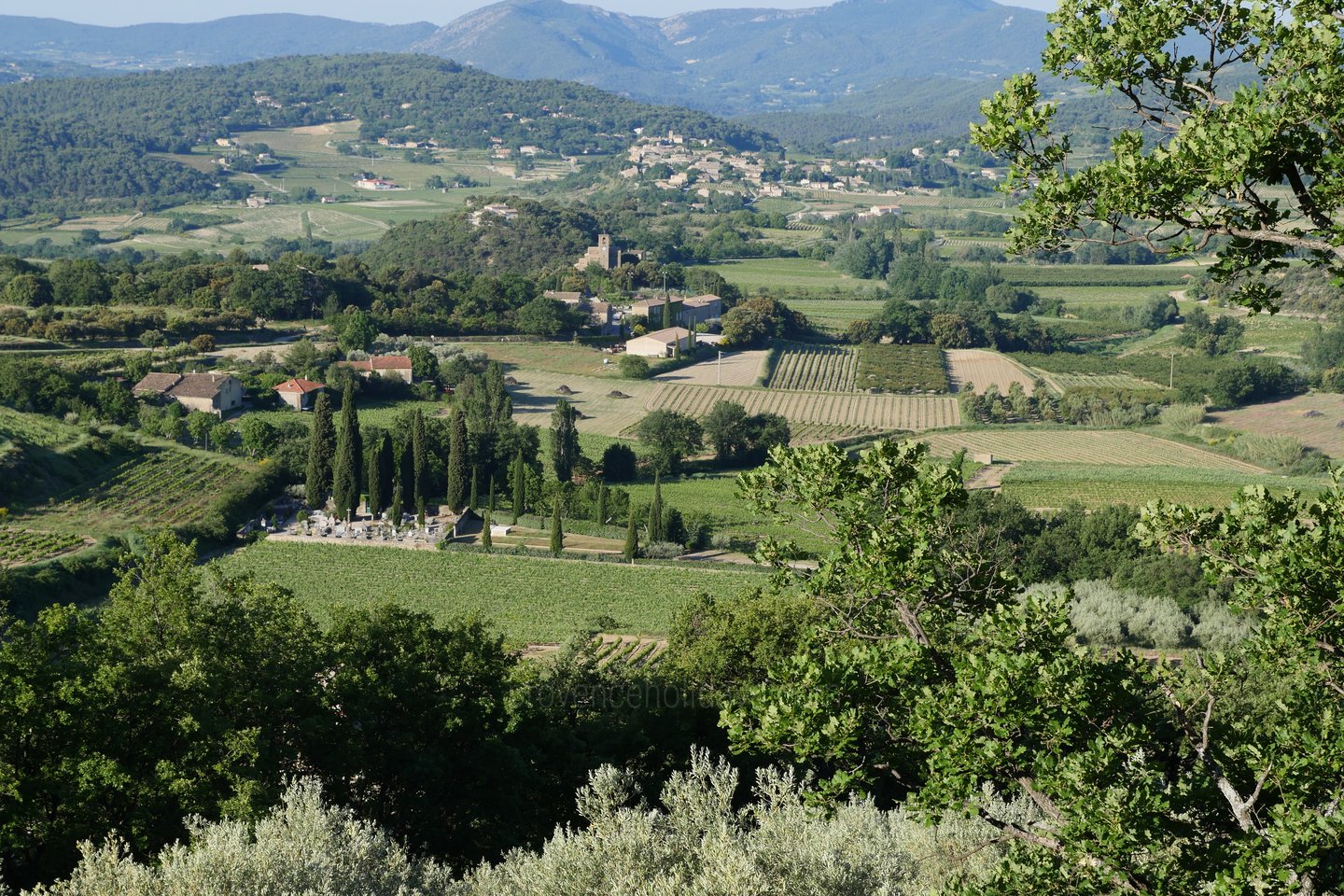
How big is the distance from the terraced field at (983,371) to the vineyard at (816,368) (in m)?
5.90

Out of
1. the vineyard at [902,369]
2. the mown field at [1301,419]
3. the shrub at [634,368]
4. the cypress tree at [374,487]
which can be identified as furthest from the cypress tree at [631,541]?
the mown field at [1301,419]

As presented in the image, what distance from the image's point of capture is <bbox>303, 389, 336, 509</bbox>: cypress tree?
152 feet

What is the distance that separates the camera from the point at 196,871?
10.6 m

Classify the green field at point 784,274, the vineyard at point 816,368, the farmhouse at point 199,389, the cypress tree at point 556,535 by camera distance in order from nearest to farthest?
1. the cypress tree at point 556,535
2. the farmhouse at point 199,389
3. the vineyard at point 816,368
4. the green field at point 784,274

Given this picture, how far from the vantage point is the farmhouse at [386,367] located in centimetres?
6494

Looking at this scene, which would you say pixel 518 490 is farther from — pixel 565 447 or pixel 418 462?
pixel 565 447

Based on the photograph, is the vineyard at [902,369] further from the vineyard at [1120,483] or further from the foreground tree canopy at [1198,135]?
the foreground tree canopy at [1198,135]

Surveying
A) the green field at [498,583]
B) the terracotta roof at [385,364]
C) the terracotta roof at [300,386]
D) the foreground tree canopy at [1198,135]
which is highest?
the foreground tree canopy at [1198,135]

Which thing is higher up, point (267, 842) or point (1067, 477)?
point (267, 842)

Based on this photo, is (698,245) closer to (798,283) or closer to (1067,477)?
(798,283)

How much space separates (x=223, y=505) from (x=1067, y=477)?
1246 inches

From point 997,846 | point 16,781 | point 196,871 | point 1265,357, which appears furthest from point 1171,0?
point 1265,357

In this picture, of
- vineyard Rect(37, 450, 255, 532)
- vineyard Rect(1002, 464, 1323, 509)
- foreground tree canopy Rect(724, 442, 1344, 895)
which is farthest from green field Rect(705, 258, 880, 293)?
foreground tree canopy Rect(724, 442, 1344, 895)

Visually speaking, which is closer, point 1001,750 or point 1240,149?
point 1240,149
